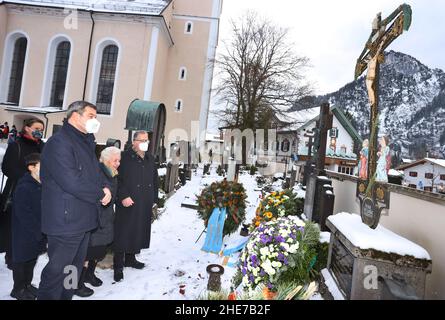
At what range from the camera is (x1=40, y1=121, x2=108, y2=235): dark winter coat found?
2.33m

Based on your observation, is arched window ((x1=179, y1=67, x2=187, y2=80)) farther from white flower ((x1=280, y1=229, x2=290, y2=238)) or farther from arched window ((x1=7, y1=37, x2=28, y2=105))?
white flower ((x1=280, y1=229, x2=290, y2=238))

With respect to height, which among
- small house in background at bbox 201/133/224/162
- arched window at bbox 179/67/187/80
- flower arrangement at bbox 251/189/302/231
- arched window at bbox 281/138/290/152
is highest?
arched window at bbox 179/67/187/80

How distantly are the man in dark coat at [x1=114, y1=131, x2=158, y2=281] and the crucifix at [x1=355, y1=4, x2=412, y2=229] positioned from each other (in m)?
2.92

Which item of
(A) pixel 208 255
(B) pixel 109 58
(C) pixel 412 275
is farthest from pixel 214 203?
(B) pixel 109 58

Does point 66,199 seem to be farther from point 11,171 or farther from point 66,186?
point 11,171

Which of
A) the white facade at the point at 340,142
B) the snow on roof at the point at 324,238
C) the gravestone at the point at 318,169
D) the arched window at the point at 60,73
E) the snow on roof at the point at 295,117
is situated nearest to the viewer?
the snow on roof at the point at 324,238

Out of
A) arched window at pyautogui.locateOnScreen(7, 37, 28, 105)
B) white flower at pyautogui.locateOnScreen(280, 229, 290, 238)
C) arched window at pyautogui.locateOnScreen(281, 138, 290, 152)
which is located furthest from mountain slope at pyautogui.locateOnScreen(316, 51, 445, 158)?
white flower at pyautogui.locateOnScreen(280, 229, 290, 238)

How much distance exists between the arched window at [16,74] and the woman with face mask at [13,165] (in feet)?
74.8

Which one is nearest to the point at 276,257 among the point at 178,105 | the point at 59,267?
the point at 59,267

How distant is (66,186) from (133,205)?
1591 millimetres

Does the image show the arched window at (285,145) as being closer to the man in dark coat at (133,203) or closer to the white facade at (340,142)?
the white facade at (340,142)

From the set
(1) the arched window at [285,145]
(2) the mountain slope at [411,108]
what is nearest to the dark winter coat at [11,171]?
(1) the arched window at [285,145]

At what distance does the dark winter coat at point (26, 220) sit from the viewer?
9.31 feet

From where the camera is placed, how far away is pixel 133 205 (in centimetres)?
385
